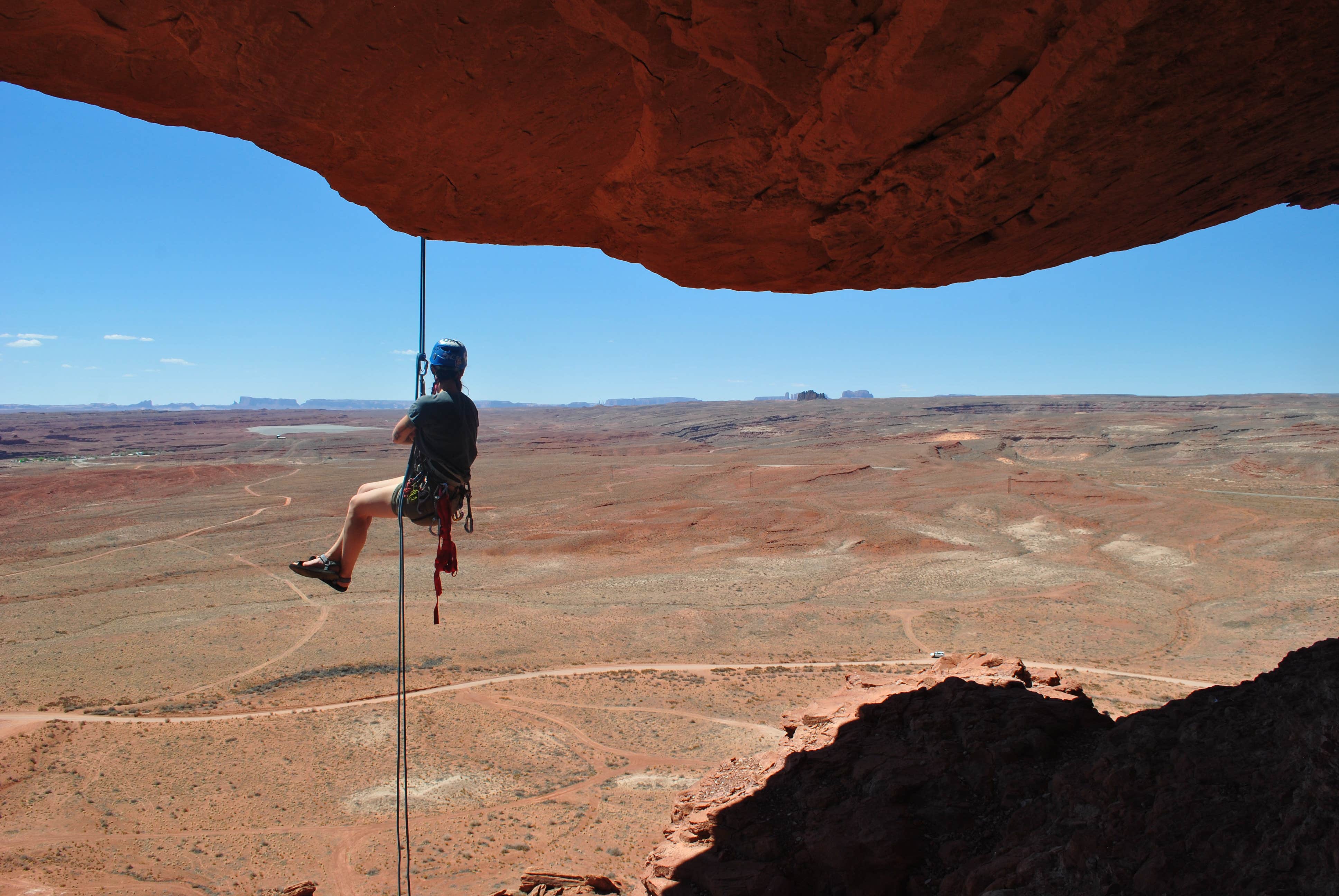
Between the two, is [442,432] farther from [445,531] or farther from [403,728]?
[403,728]

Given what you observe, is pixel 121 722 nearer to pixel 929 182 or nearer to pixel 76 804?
pixel 76 804

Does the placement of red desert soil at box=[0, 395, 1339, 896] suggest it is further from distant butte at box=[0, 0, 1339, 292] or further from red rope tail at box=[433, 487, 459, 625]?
red rope tail at box=[433, 487, 459, 625]

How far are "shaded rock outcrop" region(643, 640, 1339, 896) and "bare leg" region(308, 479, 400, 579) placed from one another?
13.1ft

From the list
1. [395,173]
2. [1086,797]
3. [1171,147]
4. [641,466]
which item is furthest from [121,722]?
[641,466]

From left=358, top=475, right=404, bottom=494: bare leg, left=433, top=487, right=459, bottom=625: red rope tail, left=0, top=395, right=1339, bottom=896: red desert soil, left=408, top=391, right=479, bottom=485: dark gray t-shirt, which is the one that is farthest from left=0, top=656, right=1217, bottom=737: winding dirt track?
left=408, top=391, right=479, bottom=485: dark gray t-shirt

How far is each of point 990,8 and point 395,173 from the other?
435 cm

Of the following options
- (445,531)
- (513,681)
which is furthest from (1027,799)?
(513,681)

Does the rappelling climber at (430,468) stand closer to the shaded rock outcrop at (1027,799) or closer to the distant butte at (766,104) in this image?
the distant butte at (766,104)

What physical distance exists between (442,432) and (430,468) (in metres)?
0.32

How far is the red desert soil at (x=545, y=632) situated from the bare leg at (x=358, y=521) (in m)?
4.62

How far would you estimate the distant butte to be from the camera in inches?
155

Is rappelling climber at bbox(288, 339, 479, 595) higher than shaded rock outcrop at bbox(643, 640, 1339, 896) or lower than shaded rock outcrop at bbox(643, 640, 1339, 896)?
higher

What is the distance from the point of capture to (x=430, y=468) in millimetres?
6172

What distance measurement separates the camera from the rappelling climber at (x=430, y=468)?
6133 millimetres
